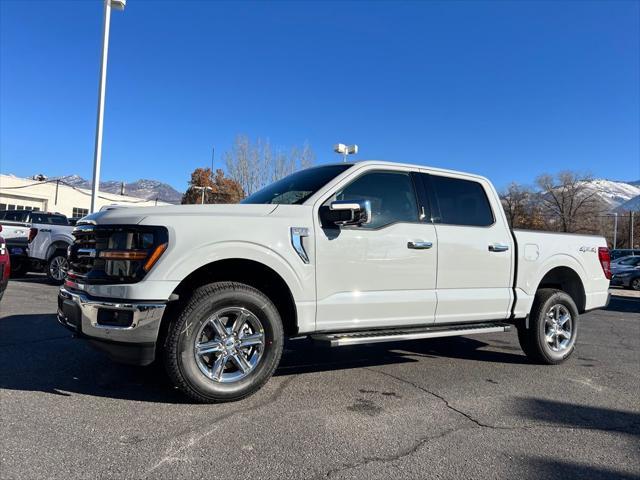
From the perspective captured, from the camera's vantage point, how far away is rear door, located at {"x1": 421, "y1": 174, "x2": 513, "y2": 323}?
4879 mm

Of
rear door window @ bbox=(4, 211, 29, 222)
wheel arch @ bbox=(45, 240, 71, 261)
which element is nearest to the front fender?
wheel arch @ bbox=(45, 240, 71, 261)

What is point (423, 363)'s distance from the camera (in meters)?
5.48

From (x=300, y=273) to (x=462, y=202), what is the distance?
2159 millimetres

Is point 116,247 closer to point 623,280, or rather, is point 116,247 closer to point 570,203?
point 623,280

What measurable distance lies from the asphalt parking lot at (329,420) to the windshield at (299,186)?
1673 mm

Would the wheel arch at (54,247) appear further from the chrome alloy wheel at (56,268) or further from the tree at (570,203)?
the tree at (570,203)

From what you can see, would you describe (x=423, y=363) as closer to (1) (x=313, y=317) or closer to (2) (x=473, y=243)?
(2) (x=473, y=243)

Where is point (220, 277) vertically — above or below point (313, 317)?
above

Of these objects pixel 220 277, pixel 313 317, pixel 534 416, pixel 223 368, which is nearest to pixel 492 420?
pixel 534 416

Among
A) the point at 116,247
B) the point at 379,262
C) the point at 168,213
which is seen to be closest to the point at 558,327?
the point at 379,262

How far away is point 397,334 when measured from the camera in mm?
4527

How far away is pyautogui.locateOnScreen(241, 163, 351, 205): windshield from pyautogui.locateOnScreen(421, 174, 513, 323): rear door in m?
1.01

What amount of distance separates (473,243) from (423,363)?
145 centimetres

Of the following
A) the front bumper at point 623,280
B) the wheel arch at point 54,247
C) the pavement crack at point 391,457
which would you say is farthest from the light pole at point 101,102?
the front bumper at point 623,280
